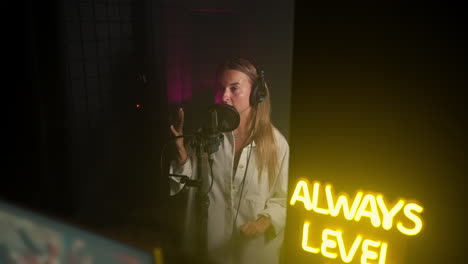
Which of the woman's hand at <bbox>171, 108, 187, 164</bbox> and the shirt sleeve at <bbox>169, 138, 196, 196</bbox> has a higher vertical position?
the woman's hand at <bbox>171, 108, 187, 164</bbox>

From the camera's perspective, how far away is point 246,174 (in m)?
3.88

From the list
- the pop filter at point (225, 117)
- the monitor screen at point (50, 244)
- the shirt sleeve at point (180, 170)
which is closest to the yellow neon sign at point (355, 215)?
the pop filter at point (225, 117)

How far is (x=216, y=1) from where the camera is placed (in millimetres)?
3752

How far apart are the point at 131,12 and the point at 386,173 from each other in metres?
3.00

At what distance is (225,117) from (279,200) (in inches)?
33.2

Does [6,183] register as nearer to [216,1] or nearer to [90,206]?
[90,206]

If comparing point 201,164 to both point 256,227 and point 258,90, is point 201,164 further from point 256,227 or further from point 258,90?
point 258,90

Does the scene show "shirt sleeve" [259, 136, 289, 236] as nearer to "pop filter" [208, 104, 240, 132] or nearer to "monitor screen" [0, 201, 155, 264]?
"pop filter" [208, 104, 240, 132]

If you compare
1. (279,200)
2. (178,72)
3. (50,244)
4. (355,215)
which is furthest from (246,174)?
(50,244)

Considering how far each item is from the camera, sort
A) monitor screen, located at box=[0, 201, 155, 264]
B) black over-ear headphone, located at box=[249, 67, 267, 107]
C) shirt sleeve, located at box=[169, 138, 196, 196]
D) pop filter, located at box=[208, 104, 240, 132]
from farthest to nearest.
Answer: shirt sleeve, located at box=[169, 138, 196, 196] < pop filter, located at box=[208, 104, 240, 132] < black over-ear headphone, located at box=[249, 67, 267, 107] < monitor screen, located at box=[0, 201, 155, 264]

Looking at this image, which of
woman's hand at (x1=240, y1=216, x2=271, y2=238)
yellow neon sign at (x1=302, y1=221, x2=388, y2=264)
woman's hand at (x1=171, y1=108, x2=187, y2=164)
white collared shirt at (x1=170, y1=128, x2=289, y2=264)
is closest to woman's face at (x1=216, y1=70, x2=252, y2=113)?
white collared shirt at (x1=170, y1=128, x2=289, y2=264)

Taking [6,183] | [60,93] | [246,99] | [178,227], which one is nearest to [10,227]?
[246,99]

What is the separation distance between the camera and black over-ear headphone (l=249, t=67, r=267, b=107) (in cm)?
366

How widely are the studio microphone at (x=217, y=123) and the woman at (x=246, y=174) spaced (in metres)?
0.06
